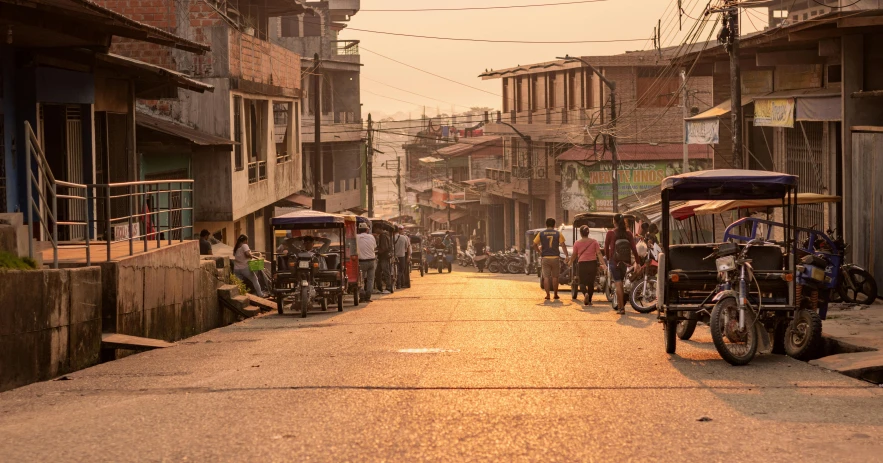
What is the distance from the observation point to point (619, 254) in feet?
66.7

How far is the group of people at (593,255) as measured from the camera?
2030 centimetres

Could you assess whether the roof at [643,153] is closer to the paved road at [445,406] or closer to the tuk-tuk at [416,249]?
the tuk-tuk at [416,249]

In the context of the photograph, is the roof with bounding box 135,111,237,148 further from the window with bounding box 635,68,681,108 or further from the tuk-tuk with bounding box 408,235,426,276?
the window with bounding box 635,68,681,108

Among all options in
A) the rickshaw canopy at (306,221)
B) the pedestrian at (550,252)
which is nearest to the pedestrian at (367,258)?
the rickshaw canopy at (306,221)

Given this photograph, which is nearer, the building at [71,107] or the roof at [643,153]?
the building at [71,107]

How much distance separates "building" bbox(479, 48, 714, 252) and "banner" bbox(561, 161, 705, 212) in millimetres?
49

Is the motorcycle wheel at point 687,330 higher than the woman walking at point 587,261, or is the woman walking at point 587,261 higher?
the woman walking at point 587,261

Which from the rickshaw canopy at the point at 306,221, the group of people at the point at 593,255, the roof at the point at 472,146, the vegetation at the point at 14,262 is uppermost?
the roof at the point at 472,146

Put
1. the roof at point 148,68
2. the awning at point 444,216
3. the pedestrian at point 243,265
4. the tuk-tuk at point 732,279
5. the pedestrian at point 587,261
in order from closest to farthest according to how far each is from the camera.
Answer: the tuk-tuk at point 732,279
the roof at point 148,68
the pedestrian at point 587,261
the pedestrian at point 243,265
the awning at point 444,216

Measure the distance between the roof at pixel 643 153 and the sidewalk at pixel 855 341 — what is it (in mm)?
36565

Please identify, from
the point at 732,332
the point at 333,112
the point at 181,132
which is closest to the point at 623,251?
the point at 732,332

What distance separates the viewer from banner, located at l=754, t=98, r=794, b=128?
21.6 meters

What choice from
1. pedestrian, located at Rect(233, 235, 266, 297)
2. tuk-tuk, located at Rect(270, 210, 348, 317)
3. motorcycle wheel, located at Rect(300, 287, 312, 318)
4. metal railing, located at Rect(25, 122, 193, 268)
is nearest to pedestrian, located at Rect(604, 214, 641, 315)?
tuk-tuk, located at Rect(270, 210, 348, 317)

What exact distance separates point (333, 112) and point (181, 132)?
36.1m
